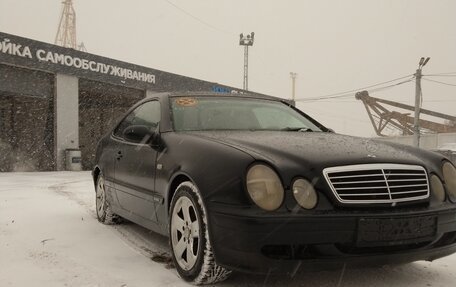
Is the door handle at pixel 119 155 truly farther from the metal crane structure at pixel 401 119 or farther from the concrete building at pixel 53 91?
the metal crane structure at pixel 401 119

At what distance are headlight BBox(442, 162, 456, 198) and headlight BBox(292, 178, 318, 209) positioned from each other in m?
1.10

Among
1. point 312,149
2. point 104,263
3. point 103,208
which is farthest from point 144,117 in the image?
point 312,149

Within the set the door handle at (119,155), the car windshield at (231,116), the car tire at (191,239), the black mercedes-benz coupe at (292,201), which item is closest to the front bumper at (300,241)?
the black mercedes-benz coupe at (292,201)

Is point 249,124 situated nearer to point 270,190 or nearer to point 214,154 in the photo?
point 214,154

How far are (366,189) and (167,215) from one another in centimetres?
140

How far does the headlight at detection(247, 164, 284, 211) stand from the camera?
8.33 feet

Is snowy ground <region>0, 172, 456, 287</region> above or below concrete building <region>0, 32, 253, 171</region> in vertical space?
below

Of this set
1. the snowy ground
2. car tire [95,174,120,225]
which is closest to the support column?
the snowy ground

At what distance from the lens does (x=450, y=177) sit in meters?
3.20

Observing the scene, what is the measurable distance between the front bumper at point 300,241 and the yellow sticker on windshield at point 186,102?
Answer: 1.46 metres

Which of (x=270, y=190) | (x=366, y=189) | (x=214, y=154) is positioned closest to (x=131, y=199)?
(x=214, y=154)

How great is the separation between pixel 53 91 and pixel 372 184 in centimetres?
1702

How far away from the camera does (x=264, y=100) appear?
14.7ft

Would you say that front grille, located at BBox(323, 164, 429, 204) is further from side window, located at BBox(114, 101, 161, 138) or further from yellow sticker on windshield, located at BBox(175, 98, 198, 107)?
side window, located at BBox(114, 101, 161, 138)
